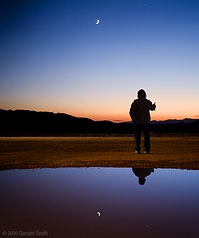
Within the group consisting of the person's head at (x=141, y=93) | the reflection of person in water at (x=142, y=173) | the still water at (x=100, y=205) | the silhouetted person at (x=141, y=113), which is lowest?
the still water at (x=100, y=205)

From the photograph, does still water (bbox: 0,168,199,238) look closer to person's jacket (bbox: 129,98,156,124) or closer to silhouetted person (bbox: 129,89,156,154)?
silhouetted person (bbox: 129,89,156,154)

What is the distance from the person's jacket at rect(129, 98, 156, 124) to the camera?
12414 mm

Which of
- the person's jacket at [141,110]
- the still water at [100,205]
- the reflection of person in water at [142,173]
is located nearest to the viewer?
the still water at [100,205]

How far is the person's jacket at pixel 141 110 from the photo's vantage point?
40.7 ft

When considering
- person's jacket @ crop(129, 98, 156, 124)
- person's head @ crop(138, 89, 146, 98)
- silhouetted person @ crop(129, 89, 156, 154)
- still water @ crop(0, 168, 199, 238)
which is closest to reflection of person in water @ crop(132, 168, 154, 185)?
still water @ crop(0, 168, 199, 238)

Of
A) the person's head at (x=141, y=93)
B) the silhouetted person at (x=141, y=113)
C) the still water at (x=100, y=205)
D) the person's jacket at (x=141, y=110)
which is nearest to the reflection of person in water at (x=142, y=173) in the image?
the still water at (x=100, y=205)

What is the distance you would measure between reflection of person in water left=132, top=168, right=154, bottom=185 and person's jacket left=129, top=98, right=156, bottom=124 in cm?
441

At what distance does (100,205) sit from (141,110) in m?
8.20

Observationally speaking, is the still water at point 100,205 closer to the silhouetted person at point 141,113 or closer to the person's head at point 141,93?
the silhouetted person at point 141,113

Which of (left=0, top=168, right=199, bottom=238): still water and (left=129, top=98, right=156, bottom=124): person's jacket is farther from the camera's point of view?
(left=129, top=98, right=156, bottom=124): person's jacket

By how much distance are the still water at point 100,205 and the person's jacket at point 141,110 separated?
16.4 feet

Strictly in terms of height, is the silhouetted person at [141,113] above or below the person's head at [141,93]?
below

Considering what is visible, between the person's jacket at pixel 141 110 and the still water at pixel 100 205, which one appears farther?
the person's jacket at pixel 141 110

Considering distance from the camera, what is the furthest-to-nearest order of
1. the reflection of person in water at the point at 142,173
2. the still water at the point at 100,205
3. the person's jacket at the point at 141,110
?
the person's jacket at the point at 141,110 < the reflection of person in water at the point at 142,173 < the still water at the point at 100,205
